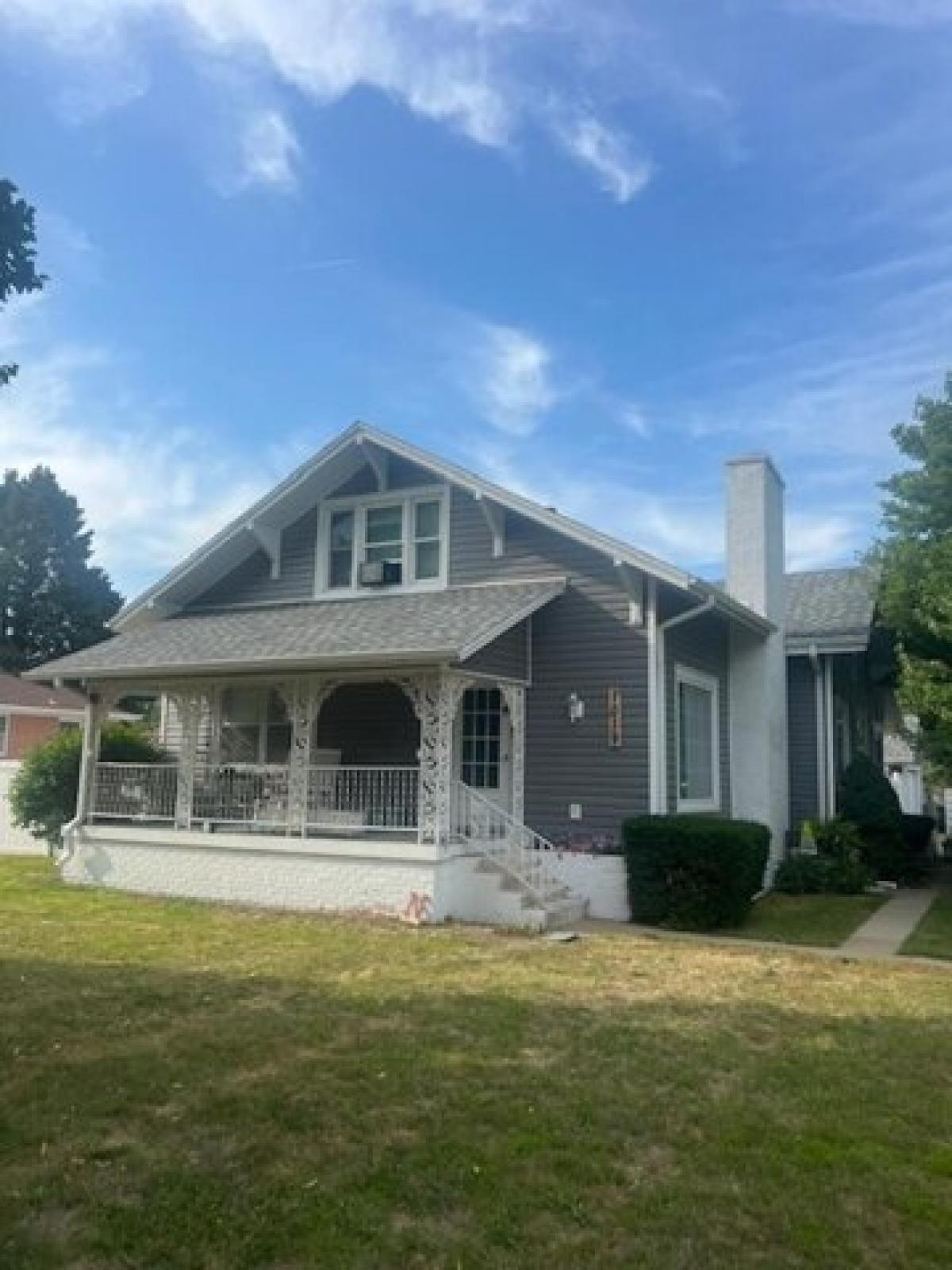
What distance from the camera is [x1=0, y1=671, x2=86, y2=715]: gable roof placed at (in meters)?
31.5

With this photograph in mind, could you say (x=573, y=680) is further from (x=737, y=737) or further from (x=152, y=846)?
(x=152, y=846)

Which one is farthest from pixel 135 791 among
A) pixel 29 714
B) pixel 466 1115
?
pixel 29 714

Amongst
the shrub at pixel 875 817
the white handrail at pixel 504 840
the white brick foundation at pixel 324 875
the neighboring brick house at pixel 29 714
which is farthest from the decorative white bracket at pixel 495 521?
the neighboring brick house at pixel 29 714

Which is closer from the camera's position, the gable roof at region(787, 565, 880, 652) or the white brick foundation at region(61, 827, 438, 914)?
→ the white brick foundation at region(61, 827, 438, 914)

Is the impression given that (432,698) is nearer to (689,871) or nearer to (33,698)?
(689,871)

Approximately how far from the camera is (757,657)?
15.8 m

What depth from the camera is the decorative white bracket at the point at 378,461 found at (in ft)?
50.0

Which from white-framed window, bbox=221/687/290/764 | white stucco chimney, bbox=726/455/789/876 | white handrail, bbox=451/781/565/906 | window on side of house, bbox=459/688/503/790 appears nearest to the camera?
white handrail, bbox=451/781/565/906

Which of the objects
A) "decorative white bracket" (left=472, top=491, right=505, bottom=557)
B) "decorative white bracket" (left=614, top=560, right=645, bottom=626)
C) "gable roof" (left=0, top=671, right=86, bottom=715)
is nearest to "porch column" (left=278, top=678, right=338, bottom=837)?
"decorative white bracket" (left=472, top=491, right=505, bottom=557)

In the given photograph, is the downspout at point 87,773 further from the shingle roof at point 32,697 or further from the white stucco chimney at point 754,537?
the shingle roof at point 32,697

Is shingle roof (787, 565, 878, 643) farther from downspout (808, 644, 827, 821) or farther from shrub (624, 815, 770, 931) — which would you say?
shrub (624, 815, 770, 931)

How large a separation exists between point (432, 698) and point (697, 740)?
15.4 feet

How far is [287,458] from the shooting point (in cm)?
1580

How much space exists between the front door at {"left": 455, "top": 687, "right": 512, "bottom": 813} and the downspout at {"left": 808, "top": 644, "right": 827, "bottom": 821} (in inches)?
232
